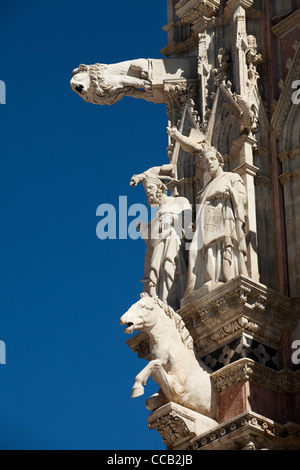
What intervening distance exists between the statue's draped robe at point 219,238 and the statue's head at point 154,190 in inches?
49.1

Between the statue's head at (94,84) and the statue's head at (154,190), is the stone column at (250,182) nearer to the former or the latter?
the statue's head at (154,190)

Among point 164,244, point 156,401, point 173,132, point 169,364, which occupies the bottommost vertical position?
point 156,401

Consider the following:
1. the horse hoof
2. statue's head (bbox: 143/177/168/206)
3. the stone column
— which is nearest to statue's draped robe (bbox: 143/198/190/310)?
statue's head (bbox: 143/177/168/206)

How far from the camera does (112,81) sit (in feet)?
82.3

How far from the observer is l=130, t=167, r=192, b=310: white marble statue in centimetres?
2266

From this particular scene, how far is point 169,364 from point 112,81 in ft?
19.9

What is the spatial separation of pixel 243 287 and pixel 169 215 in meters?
2.59

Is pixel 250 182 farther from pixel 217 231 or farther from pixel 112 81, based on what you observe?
pixel 112 81

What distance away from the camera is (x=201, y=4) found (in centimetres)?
2494

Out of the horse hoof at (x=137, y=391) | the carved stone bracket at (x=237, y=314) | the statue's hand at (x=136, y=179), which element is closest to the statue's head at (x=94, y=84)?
the statue's hand at (x=136, y=179)

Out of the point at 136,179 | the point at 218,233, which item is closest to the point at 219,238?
the point at 218,233

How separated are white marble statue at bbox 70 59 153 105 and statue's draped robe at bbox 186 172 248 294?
10.9ft

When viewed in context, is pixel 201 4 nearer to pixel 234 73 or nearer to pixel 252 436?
pixel 234 73

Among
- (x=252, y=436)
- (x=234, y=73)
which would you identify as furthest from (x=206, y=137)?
(x=252, y=436)
